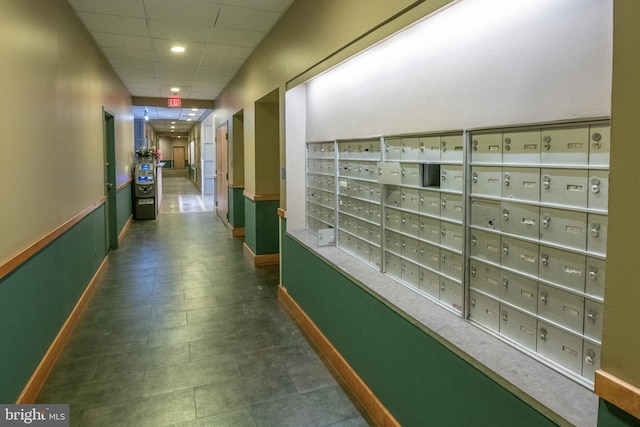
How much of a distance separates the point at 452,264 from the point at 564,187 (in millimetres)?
667

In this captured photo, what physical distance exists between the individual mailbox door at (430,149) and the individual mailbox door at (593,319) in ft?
2.99

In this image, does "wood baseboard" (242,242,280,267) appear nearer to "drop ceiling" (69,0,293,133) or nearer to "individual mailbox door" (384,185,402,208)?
"drop ceiling" (69,0,293,133)

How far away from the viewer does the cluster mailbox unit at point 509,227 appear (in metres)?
1.33

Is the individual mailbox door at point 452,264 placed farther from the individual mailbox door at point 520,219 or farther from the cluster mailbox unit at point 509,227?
the individual mailbox door at point 520,219

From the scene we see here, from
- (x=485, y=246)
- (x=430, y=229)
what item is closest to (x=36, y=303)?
(x=430, y=229)

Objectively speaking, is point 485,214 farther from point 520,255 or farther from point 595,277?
point 595,277

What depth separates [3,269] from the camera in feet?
6.76

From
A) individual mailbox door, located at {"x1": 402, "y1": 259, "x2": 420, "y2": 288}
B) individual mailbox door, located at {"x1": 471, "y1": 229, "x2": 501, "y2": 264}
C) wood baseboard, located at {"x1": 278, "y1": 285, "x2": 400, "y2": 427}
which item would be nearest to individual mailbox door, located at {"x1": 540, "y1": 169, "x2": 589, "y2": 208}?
individual mailbox door, located at {"x1": 471, "y1": 229, "x2": 501, "y2": 264}

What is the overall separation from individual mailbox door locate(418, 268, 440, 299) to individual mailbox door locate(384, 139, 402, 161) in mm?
639

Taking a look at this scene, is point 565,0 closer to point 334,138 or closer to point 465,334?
point 465,334

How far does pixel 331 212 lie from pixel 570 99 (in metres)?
2.11

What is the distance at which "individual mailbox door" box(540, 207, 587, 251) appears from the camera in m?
1.34

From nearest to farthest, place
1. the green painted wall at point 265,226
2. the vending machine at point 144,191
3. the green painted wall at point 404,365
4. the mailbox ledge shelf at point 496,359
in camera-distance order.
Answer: the mailbox ledge shelf at point 496,359 < the green painted wall at point 404,365 < the green painted wall at point 265,226 < the vending machine at point 144,191

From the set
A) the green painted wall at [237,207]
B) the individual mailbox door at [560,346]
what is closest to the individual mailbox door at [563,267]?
the individual mailbox door at [560,346]
